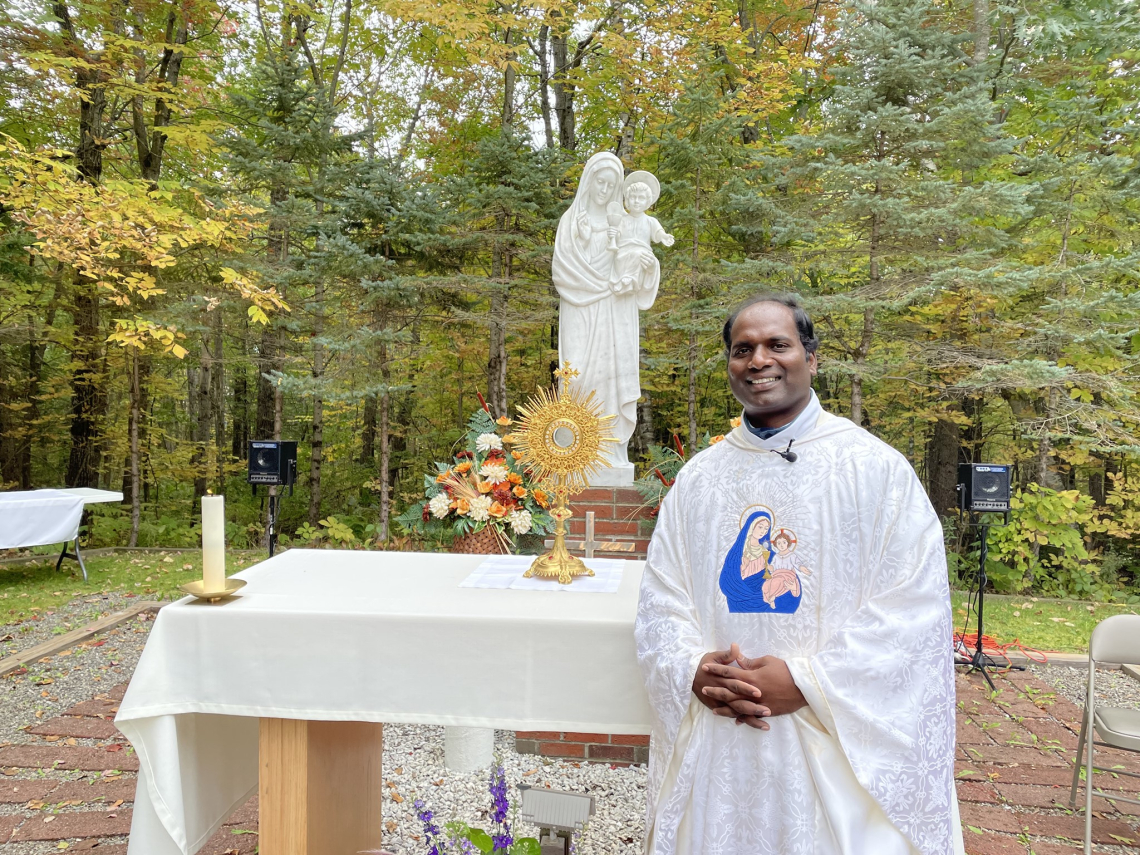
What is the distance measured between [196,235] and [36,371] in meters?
4.78

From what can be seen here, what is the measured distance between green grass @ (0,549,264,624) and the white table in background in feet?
1.49

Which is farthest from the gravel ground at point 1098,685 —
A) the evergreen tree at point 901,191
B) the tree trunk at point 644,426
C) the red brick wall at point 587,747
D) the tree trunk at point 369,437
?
the tree trunk at point 369,437

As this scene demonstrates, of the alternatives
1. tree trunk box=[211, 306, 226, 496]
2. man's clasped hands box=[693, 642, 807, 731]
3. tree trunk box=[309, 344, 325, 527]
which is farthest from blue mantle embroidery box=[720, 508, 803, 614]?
tree trunk box=[211, 306, 226, 496]

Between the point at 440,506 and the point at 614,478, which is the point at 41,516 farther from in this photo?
the point at 440,506

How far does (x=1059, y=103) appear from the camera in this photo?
23.2 ft

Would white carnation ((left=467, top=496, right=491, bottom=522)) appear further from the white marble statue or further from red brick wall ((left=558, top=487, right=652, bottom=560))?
the white marble statue

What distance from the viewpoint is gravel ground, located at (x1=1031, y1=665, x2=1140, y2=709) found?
13.6 feet

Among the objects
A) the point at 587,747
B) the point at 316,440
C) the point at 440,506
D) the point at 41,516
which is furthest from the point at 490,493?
the point at 316,440

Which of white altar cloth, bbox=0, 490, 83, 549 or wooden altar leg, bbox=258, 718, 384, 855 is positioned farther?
white altar cloth, bbox=0, 490, 83, 549

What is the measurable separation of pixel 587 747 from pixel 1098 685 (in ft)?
11.3

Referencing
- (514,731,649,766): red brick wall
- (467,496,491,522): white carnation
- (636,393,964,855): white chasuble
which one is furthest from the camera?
(514,731,649,766): red brick wall

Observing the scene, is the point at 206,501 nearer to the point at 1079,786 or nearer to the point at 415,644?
the point at 415,644

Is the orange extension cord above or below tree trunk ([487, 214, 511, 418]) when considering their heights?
below

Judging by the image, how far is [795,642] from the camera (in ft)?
4.88
